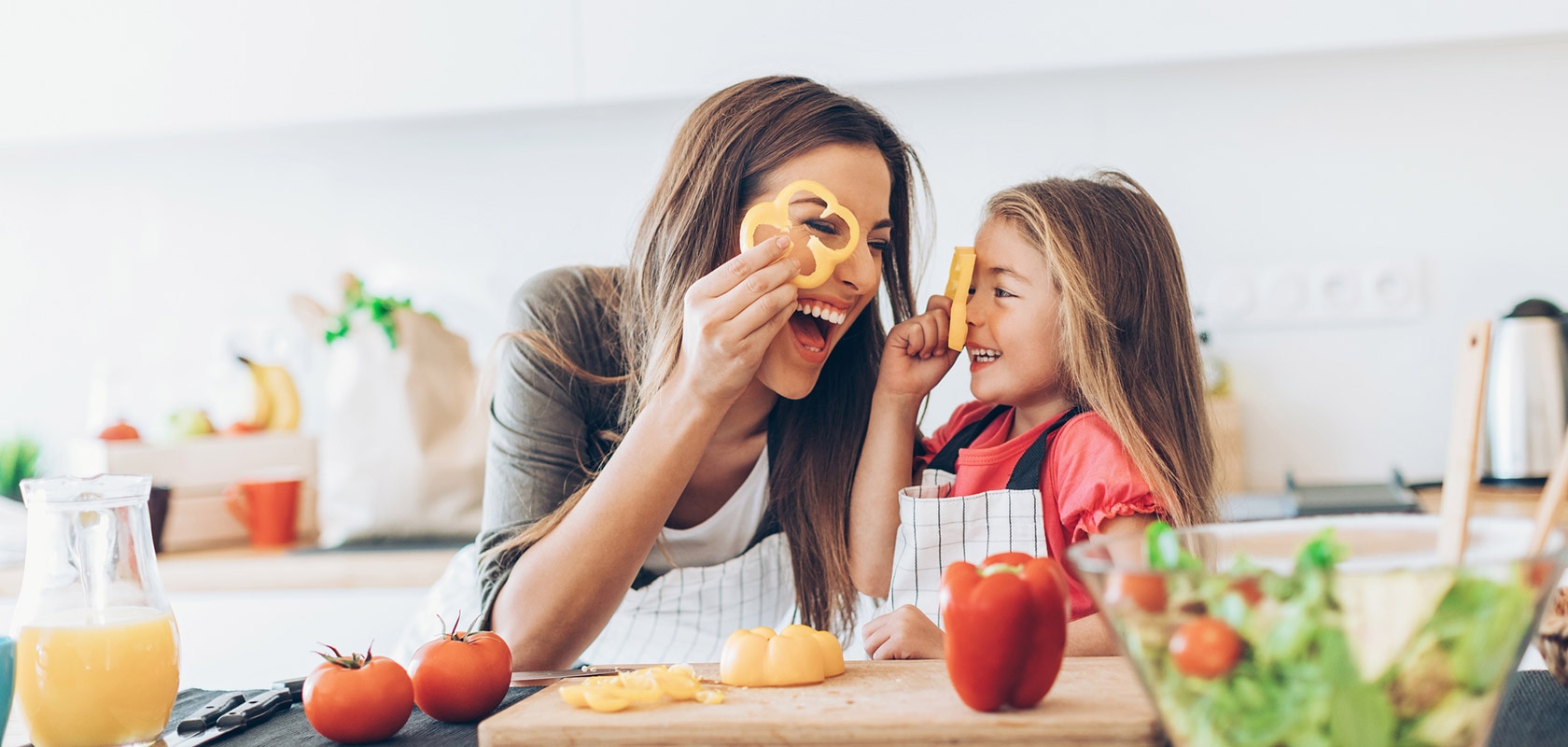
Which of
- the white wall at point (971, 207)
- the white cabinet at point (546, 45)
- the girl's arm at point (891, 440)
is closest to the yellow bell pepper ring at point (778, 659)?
the girl's arm at point (891, 440)

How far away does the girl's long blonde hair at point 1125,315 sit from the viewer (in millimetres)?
1118

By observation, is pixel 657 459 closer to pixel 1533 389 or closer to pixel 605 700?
pixel 605 700

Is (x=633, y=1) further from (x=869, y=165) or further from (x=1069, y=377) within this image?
(x=1069, y=377)

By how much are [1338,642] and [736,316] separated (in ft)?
2.14

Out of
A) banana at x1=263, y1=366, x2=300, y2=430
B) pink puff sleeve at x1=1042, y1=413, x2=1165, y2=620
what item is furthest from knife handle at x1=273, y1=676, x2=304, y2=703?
banana at x1=263, y1=366, x2=300, y2=430

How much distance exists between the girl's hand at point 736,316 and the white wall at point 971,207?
2.42ft

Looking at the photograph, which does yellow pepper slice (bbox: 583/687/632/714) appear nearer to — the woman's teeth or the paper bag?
the woman's teeth

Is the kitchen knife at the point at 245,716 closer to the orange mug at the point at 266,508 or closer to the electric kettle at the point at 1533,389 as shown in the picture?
the orange mug at the point at 266,508

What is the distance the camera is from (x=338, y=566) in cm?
189

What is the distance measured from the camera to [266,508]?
2.04m

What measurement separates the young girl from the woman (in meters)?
0.08

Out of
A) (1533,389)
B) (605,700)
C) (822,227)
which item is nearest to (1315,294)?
(1533,389)

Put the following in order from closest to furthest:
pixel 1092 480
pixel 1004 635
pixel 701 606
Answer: pixel 1004 635, pixel 1092 480, pixel 701 606

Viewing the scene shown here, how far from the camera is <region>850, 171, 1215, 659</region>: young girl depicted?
3.51 ft
